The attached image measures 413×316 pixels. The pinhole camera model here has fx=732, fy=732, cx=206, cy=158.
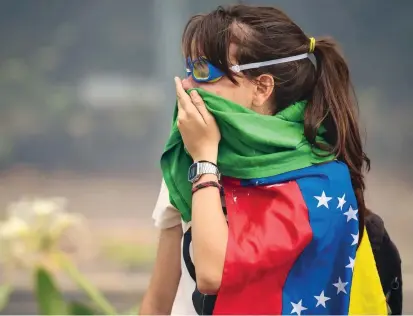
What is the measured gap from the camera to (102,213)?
4020 millimetres

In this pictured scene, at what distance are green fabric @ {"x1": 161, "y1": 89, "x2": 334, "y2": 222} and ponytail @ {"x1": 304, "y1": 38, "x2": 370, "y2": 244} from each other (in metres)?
0.02

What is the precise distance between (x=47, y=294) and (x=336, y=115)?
893 millimetres

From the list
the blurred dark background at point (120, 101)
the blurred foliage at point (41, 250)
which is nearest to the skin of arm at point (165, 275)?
the blurred foliage at point (41, 250)

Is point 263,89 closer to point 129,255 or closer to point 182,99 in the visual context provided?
point 182,99

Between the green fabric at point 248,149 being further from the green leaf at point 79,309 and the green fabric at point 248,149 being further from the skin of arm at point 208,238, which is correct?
the green leaf at point 79,309

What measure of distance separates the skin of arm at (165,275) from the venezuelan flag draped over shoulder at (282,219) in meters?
0.09

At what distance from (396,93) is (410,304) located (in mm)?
1062

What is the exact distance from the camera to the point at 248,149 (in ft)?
3.80

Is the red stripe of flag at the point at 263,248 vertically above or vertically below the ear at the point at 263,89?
below

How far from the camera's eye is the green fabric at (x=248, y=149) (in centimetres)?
114

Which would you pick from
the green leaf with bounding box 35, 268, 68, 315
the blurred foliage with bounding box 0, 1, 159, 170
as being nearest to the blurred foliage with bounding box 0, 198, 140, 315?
the green leaf with bounding box 35, 268, 68, 315

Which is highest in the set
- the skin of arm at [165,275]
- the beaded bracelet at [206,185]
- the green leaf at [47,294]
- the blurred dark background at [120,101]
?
the beaded bracelet at [206,185]

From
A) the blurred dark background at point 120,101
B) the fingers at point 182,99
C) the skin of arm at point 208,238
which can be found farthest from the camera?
the blurred dark background at point 120,101

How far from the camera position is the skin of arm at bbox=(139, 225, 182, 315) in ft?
4.13
